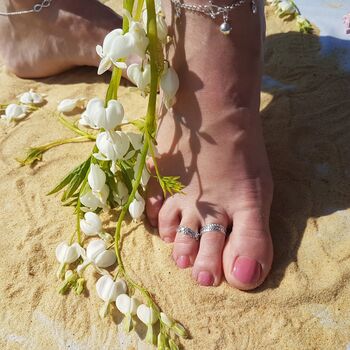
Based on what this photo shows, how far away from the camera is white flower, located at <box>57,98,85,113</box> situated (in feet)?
5.21

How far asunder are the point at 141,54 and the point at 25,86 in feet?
2.68

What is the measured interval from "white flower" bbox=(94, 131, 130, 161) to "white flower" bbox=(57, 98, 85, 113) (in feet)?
1.80

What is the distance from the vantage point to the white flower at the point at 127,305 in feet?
3.36

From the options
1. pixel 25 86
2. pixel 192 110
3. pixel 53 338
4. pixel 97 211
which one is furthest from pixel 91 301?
pixel 25 86

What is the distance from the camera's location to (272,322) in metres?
1.03

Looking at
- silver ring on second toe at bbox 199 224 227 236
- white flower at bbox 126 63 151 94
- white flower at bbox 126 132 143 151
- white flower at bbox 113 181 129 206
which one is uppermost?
white flower at bbox 126 63 151 94

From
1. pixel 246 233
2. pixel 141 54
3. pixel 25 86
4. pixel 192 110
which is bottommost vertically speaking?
pixel 25 86

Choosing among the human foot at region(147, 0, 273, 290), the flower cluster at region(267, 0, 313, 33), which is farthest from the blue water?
the human foot at region(147, 0, 273, 290)

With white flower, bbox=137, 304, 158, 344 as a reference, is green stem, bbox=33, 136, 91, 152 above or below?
below

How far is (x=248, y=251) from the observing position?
1.10 meters

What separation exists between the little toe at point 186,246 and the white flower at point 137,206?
0.31ft

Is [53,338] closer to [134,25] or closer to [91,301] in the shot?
[91,301]

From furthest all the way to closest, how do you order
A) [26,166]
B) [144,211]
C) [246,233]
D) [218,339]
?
[26,166]
[144,211]
[246,233]
[218,339]

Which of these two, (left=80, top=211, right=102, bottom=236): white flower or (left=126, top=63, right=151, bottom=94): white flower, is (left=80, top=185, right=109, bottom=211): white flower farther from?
(left=126, top=63, right=151, bottom=94): white flower
